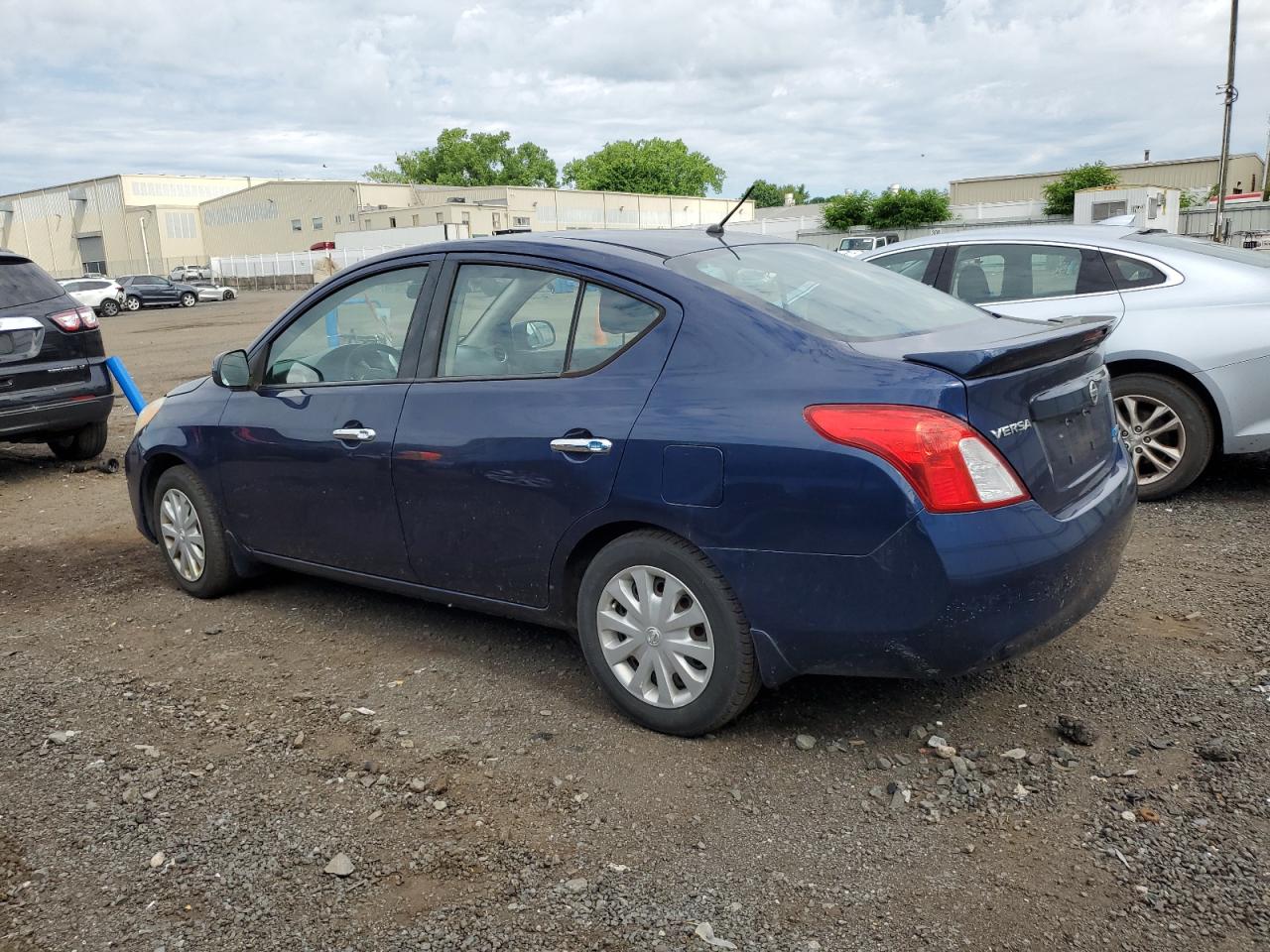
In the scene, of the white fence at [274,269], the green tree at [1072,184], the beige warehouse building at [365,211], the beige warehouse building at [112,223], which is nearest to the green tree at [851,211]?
the green tree at [1072,184]

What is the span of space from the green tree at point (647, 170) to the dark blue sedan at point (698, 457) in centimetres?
10783

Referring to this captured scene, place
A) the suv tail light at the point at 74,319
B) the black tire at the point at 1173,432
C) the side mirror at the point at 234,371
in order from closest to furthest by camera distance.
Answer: the side mirror at the point at 234,371 → the black tire at the point at 1173,432 → the suv tail light at the point at 74,319

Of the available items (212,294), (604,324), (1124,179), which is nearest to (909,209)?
(1124,179)

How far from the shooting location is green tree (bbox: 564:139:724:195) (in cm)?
11106

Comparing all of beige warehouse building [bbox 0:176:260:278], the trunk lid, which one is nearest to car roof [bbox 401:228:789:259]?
the trunk lid

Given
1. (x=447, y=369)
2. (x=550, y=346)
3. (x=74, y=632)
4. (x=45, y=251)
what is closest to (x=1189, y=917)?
(x=550, y=346)

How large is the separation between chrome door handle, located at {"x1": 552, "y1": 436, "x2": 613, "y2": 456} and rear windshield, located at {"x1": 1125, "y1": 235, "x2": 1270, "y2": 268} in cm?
449

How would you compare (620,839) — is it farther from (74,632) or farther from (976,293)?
(976,293)

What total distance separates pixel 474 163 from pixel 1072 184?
224 ft

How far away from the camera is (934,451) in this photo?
2961 mm

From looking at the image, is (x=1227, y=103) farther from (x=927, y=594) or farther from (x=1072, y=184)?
(x=927, y=594)

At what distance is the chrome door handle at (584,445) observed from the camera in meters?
3.46

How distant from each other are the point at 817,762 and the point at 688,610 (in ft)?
2.04

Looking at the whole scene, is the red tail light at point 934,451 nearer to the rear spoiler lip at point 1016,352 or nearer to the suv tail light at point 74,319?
the rear spoiler lip at point 1016,352
